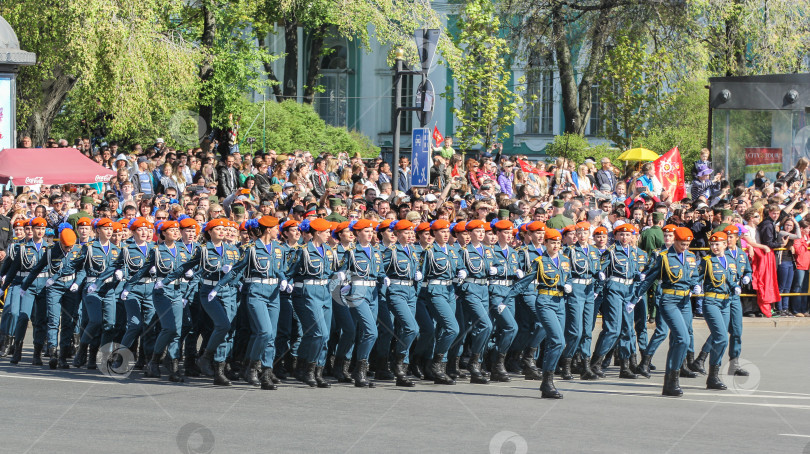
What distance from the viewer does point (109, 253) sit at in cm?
1514

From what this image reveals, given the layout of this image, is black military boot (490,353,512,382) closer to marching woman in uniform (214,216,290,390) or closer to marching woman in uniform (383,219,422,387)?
marching woman in uniform (383,219,422,387)

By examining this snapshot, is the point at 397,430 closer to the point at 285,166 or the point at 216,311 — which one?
the point at 216,311

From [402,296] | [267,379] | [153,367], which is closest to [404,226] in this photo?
[402,296]

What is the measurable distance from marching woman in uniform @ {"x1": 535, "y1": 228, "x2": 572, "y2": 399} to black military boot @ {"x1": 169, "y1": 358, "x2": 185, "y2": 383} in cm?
394

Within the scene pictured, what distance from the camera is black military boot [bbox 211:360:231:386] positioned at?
13586 millimetres

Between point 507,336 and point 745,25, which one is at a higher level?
point 745,25

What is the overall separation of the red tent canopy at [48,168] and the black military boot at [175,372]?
803 cm

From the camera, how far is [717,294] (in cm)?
1348

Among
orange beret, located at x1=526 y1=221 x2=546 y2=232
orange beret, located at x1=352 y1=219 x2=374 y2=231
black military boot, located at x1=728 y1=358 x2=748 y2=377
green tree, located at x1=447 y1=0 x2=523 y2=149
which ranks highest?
green tree, located at x1=447 y1=0 x2=523 y2=149

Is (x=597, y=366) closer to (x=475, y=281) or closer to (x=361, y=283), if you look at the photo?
(x=475, y=281)

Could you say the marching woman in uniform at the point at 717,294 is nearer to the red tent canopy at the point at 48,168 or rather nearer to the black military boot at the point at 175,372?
the black military boot at the point at 175,372

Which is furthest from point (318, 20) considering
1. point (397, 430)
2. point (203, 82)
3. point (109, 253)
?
point (397, 430)

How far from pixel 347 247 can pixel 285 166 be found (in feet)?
26.6

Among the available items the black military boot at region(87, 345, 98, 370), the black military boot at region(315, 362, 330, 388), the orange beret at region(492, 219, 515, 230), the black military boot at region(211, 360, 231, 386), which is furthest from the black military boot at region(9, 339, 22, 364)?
the orange beret at region(492, 219, 515, 230)
